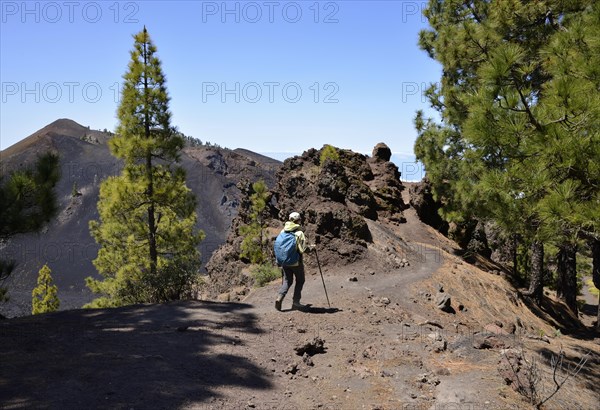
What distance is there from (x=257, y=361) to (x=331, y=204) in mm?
8751

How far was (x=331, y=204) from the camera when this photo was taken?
14180 millimetres

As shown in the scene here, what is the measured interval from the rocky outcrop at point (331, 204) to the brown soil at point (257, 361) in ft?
12.5

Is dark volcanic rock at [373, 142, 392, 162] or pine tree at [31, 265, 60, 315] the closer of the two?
pine tree at [31, 265, 60, 315]

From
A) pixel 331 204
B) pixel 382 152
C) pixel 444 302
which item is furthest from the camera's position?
pixel 382 152

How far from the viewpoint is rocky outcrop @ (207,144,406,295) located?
13426 millimetres

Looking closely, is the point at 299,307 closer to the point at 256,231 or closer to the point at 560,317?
the point at 256,231

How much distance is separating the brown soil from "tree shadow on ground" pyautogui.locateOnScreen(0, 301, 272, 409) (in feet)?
0.06

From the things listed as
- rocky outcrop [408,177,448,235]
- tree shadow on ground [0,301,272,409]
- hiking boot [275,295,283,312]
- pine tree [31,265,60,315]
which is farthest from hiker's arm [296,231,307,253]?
pine tree [31,265,60,315]

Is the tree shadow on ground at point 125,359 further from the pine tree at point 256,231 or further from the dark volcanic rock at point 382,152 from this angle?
the dark volcanic rock at point 382,152

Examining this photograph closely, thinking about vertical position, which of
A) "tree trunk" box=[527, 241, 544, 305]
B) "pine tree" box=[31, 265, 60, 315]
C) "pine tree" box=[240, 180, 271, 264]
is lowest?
"pine tree" box=[31, 265, 60, 315]

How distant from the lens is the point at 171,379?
4.86 metres

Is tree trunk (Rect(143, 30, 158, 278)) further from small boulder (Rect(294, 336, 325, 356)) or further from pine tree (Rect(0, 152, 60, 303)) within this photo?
small boulder (Rect(294, 336, 325, 356))

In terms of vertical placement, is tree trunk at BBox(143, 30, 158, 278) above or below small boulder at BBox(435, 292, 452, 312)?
above

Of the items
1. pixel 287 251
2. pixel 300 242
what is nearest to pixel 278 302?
pixel 287 251
